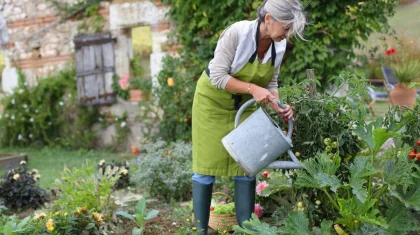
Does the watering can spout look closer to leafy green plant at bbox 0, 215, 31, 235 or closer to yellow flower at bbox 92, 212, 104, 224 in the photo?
yellow flower at bbox 92, 212, 104, 224

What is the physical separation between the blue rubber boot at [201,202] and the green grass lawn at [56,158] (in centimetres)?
343

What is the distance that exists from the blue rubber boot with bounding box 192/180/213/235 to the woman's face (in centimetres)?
90

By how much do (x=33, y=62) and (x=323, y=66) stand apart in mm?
4628

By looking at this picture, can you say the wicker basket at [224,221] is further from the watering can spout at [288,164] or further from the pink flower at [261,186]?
the watering can spout at [288,164]

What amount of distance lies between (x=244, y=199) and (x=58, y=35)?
6.17 metres

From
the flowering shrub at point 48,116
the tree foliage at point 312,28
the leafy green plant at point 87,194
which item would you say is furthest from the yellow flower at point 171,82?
the leafy green plant at point 87,194

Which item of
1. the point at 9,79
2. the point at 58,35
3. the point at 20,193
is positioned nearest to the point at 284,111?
the point at 20,193

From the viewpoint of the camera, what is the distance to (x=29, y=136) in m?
8.84

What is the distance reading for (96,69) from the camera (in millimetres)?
8273

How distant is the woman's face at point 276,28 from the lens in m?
2.82

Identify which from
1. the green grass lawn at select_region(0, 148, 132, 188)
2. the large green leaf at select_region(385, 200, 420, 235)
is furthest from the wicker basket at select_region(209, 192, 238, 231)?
the green grass lawn at select_region(0, 148, 132, 188)

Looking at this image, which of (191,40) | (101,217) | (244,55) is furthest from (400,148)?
(191,40)

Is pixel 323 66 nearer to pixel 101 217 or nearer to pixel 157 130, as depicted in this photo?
pixel 157 130

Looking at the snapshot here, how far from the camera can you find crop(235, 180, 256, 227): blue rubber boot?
3170mm
